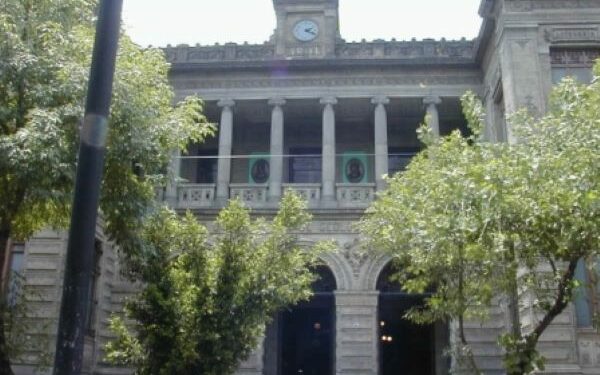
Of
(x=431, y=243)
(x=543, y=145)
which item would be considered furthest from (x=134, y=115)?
(x=543, y=145)

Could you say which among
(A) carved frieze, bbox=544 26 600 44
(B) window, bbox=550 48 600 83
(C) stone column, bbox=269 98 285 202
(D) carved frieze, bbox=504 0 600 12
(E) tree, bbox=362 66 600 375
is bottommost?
(E) tree, bbox=362 66 600 375

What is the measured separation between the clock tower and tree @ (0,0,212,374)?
33.7 feet

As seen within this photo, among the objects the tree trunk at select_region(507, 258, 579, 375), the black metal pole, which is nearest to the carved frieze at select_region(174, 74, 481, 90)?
the tree trunk at select_region(507, 258, 579, 375)

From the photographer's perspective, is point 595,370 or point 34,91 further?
point 595,370

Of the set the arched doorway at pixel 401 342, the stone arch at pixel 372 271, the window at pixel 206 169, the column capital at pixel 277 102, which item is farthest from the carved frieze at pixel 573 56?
the window at pixel 206 169

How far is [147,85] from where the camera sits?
38.2ft

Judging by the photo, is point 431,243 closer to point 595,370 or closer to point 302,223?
point 302,223

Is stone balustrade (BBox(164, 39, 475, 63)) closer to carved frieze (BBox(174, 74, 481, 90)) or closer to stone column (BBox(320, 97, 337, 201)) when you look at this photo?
carved frieze (BBox(174, 74, 481, 90))

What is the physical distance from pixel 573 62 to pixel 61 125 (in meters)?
13.3

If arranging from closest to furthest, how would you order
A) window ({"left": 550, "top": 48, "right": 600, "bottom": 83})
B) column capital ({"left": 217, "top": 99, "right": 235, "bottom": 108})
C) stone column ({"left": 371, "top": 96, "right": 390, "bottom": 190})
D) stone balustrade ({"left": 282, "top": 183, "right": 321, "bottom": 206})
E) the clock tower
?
1. window ({"left": 550, "top": 48, "right": 600, "bottom": 83})
2. stone balustrade ({"left": 282, "top": 183, "right": 321, "bottom": 206})
3. stone column ({"left": 371, "top": 96, "right": 390, "bottom": 190})
4. column capital ({"left": 217, "top": 99, "right": 235, "bottom": 108})
5. the clock tower

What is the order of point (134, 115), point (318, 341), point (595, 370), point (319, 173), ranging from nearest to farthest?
point (134, 115), point (595, 370), point (319, 173), point (318, 341)

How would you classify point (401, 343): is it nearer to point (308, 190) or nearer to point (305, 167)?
point (305, 167)

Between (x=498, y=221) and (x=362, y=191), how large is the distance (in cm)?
1028

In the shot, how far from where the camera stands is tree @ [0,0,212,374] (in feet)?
32.3
